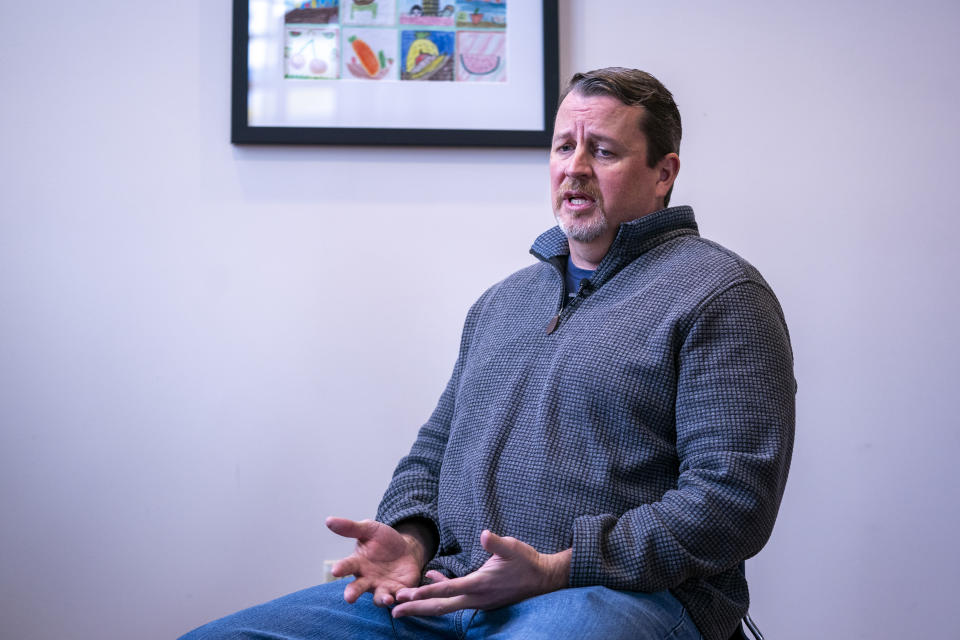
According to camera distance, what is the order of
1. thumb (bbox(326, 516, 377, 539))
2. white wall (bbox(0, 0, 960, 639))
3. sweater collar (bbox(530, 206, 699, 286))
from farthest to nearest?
Result: white wall (bbox(0, 0, 960, 639)) → sweater collar (bbox(530, 206, 699, 286)) → thumb (bbox(326, 516, 377, 539))

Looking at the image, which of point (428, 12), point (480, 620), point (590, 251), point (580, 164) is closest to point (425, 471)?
point (480, 620)

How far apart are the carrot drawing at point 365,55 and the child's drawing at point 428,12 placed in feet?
0.31

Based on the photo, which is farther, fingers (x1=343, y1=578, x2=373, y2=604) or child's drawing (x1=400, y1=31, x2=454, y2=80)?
child's drawing (x1=400, y1=31, x2=454, y2=80)

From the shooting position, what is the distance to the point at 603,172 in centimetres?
126

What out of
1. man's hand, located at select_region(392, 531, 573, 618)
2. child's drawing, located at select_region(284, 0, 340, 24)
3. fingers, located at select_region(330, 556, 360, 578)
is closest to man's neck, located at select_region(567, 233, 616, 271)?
man's hand, located at select_region(392, 531, 573, 618)

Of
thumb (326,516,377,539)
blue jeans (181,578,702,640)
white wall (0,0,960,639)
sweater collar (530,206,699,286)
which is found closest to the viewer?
blue jeans (181,578,702,640)

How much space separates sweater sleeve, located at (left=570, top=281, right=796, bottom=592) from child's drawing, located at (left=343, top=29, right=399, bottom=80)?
928 mm

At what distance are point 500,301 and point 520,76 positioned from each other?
0.56 metres

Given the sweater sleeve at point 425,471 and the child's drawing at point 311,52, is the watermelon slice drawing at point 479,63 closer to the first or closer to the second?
the child's drawing at point 311,52

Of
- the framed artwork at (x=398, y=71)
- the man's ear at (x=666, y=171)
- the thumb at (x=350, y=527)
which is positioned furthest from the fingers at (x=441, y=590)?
the framed artwork at (x=398, y=71)

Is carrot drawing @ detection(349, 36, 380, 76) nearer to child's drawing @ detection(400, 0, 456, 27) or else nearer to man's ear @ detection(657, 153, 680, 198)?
child's drawing @ detection(400, 0, 456, 27)

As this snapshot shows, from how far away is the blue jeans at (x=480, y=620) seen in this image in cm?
91

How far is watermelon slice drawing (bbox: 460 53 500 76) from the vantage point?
1.67 metres

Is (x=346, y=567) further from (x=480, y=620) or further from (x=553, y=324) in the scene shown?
(x=553, y=324)
